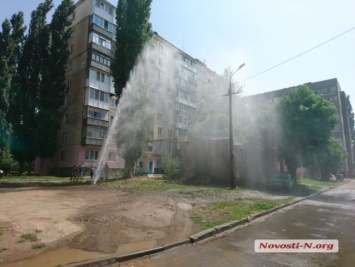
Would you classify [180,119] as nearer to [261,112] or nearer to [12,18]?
[261,112]

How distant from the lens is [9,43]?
34.2 metres

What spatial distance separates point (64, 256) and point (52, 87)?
117 feet

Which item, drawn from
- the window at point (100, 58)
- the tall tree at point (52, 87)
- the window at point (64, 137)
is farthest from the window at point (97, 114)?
the window at point (100, 58)

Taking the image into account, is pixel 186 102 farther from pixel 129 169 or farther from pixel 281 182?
pixel 281 182

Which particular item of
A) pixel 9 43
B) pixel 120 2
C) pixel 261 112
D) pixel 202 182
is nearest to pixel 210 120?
pixel 261 112

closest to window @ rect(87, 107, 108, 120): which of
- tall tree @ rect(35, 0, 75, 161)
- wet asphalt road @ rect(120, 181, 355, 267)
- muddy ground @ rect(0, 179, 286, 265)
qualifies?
tall tree @ rect(35, 0, 75, 161)

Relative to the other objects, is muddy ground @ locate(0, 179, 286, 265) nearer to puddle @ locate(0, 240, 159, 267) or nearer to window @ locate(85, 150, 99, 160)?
puddle @ locate(0, 240, 159, 267)

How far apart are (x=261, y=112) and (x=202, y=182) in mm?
10622

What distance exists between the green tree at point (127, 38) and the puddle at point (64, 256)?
23.8 metres

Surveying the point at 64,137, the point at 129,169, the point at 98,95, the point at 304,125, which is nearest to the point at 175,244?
the point at 129,169

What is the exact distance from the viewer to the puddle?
4.99 m

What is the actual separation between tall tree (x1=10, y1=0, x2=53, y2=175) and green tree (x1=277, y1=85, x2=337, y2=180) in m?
30.9

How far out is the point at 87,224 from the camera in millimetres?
8023

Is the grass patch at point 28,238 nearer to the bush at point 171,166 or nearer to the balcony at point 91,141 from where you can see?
the bush at point 171,166
